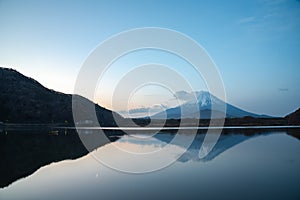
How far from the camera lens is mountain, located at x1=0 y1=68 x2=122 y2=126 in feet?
308

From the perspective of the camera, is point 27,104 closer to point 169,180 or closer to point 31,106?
point 31,106

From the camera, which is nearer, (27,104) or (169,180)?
(169,180)

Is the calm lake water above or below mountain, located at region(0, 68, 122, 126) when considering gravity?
below

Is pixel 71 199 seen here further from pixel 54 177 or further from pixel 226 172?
pixel 226 172

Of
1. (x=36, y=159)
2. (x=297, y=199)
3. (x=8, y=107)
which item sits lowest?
(x=297, y=199)

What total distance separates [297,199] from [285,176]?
12.5 ft

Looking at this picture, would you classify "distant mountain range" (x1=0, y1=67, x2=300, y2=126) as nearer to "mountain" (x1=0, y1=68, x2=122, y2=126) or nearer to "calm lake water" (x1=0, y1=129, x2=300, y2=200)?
"mountain" (x1=0, y1=68, x2=122, y2=126)

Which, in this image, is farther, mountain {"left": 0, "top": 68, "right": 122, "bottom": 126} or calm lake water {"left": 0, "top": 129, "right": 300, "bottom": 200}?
mountain {"left": 0, "top": 68, "right": 122, "bottom": 126}

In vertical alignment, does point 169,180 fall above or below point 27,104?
below

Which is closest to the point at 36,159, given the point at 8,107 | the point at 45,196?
the point at 45,196

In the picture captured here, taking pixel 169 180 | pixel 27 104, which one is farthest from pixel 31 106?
pixel 169 180

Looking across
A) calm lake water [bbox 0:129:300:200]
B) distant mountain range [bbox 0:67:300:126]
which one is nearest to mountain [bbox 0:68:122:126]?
distant mountain range [bbox 0:67:300:126]

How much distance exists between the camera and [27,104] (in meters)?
105

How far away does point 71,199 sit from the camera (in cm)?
932
